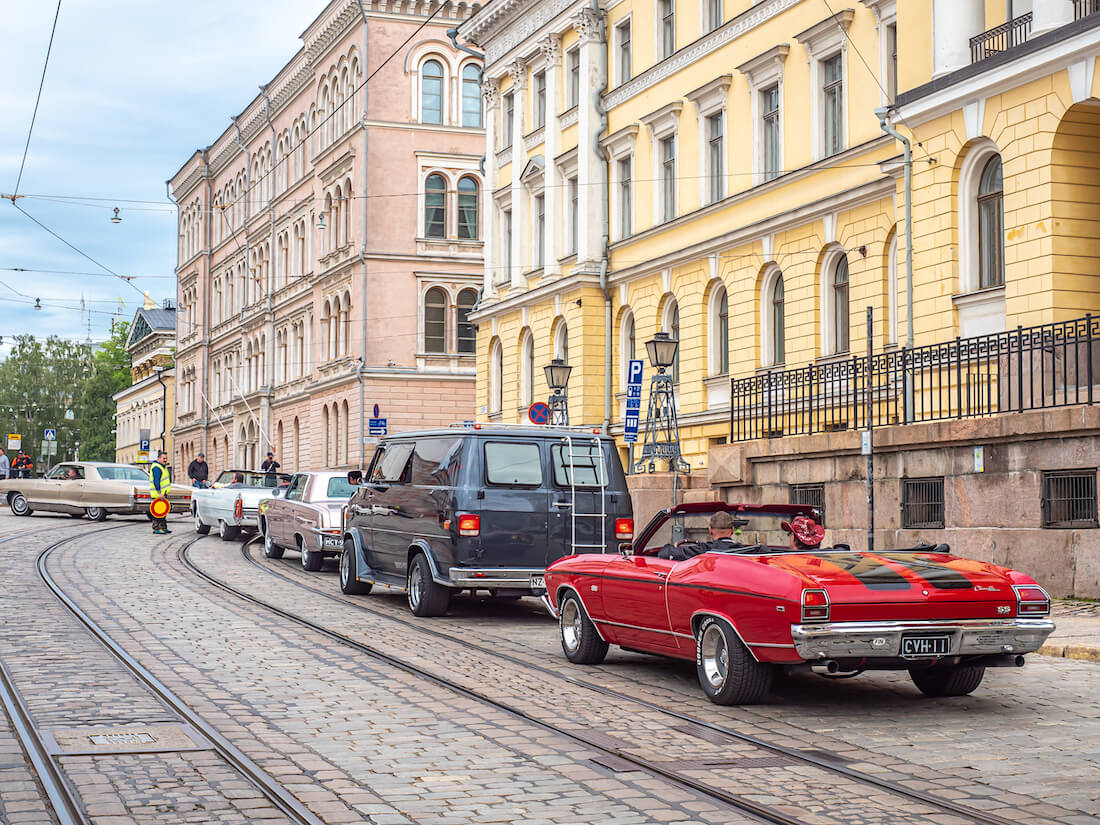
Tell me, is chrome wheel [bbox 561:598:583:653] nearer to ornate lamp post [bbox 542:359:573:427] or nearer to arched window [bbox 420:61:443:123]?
ornate lamp post [bbox 542:359:573:427]

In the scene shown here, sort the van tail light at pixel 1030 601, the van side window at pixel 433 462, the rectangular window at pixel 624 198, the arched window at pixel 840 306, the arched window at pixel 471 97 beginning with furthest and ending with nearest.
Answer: the arched window at pixel 471 97 → the rectangular window at pixel 624 198 → the arched window at pixel 840 306 → the van side window at pixel 433 462 → the van tail light at pixel 1030 601

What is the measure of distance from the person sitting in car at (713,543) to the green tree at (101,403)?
119390 mm

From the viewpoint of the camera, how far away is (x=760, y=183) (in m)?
30.1

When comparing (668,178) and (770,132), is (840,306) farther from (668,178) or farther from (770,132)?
(668,178)

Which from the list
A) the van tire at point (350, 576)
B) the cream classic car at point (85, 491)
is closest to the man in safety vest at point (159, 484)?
the cream classic car at point (85, 491)

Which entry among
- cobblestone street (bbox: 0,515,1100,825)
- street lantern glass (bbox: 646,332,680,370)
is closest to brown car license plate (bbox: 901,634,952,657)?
cobblestone street (bbox: 0,515,1100,825)

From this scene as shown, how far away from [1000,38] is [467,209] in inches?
1455

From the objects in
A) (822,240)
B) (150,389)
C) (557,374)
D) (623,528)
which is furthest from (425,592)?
(150,389)

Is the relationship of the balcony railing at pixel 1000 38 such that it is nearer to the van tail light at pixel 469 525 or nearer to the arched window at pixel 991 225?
the arched window at pixel 991 225

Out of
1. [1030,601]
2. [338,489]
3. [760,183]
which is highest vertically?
[760,183]

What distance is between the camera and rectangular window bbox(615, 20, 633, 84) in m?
36.4

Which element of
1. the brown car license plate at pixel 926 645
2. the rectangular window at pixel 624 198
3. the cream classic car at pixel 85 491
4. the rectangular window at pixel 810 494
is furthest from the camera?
the cream classic car at pixel 85 491

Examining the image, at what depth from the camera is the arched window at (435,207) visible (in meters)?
56.9

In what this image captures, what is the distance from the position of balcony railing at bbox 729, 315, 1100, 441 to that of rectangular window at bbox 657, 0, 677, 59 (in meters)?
12.7
